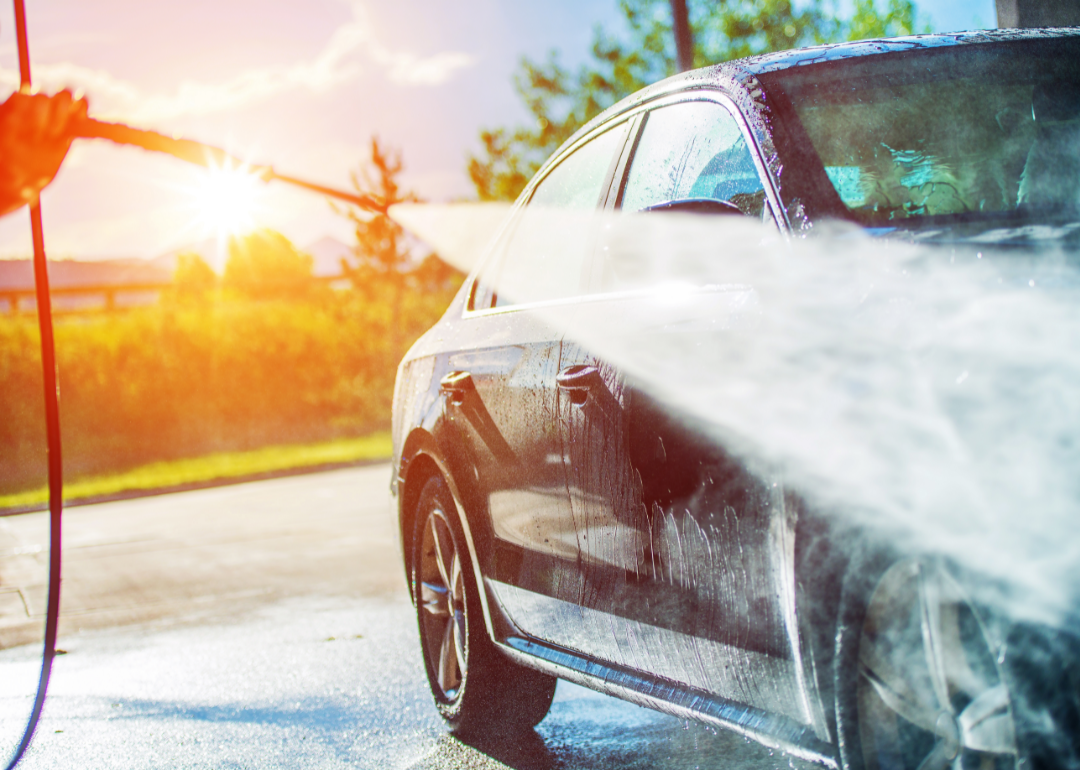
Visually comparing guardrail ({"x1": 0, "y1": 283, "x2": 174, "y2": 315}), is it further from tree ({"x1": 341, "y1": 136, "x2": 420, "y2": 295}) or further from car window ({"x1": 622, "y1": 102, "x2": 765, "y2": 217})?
car window ({"x1": 622, "y1": 102, "x2": 765, "y2": 217})

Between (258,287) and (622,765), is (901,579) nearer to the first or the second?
(622,765)

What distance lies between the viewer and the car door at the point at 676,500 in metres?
2.50

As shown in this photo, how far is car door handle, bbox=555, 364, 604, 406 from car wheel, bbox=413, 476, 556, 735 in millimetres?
1036

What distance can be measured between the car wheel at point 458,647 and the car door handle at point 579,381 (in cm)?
104

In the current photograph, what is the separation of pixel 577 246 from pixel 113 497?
1645cm

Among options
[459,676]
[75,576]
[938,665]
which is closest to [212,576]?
[75,576]

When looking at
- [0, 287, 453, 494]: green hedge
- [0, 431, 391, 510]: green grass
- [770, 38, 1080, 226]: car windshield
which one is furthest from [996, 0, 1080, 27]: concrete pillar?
[0, 287, 453, 494]: green hedge

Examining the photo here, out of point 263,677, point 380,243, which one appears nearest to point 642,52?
point 380,243

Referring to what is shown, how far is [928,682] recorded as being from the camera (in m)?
2.12

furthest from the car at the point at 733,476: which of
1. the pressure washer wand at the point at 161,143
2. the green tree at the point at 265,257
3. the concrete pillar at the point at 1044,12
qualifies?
the green tree at the point at 265,257

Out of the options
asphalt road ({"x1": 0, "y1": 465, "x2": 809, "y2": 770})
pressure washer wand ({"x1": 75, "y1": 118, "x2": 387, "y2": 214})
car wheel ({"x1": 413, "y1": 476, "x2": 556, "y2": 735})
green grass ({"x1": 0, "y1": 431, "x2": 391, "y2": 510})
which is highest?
pressure washer wand ({"x1": 75, "y1": 118, "x2": 387, "y2": 214})

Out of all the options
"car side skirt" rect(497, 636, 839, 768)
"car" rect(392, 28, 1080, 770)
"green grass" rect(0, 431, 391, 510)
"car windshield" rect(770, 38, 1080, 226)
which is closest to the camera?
"car" rect(392, 28, 1080, 770)

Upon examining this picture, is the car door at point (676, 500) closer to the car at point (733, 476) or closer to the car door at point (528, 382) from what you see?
the car at point (733, 476)

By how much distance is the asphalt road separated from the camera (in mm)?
4301
